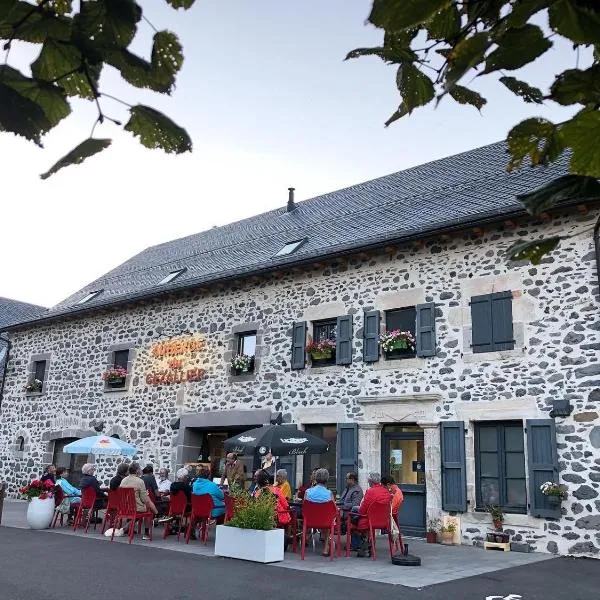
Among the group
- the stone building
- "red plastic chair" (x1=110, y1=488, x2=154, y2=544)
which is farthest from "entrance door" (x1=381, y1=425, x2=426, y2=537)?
"red plastic chair" (x1=110, y1=488, x2=154, y2=544)

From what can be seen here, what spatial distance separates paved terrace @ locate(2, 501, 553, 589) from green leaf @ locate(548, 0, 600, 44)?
634cm

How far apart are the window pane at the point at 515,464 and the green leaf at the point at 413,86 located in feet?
30.3

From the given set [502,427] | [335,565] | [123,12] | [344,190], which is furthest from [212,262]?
[123,12]

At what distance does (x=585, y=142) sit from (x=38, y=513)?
11364mm

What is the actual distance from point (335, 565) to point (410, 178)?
1004cm

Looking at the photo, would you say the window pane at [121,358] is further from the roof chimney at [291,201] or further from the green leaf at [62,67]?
the green leaf at [62,67]

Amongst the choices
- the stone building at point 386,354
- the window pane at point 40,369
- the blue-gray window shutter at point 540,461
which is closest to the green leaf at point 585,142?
the stone building at point 386,354

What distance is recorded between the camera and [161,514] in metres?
10.9

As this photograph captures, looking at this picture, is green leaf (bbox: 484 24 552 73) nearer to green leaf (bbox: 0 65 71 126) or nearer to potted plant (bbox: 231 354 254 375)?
green leaf (bbox: 0 65 71 126)

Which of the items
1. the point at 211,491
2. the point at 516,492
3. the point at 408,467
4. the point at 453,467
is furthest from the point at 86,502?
the point at 516,492

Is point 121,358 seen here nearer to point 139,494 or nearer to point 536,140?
point 139,494

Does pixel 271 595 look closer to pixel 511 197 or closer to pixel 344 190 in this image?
pixel 511 197

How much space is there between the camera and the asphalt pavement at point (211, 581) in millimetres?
5898

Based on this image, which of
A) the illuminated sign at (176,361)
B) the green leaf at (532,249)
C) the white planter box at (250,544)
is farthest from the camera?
the illuminated sign at (176,361)
